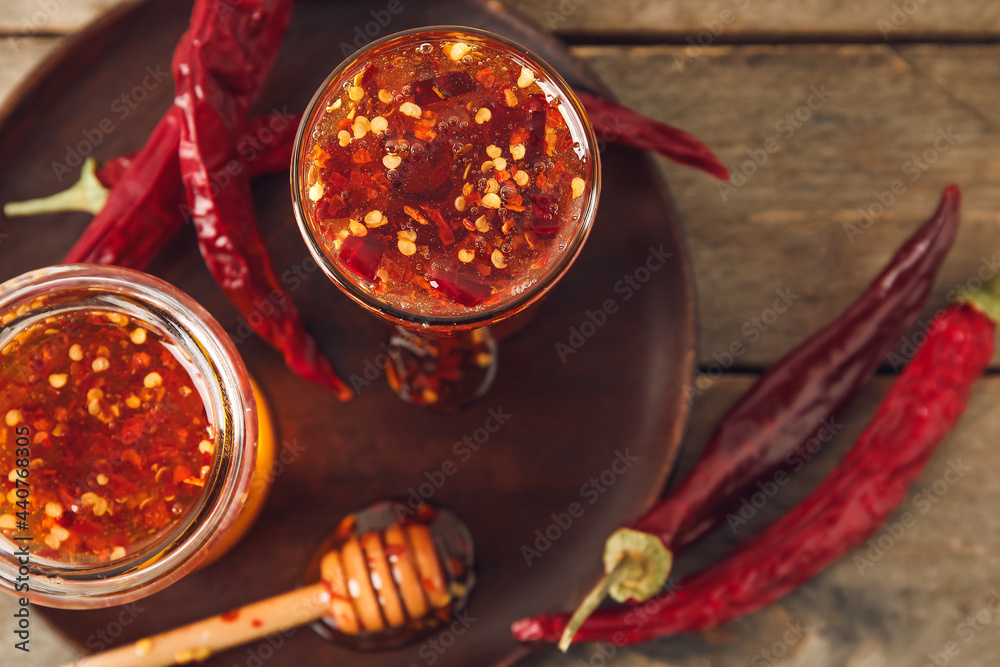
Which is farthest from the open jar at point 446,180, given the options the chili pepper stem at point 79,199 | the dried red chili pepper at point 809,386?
the dried red chili pepper at point 809,386

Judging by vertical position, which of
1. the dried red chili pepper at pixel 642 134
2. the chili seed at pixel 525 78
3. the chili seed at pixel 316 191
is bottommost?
the dried red chili pepper at pixel 642 134

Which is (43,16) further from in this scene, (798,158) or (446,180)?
(798,158)

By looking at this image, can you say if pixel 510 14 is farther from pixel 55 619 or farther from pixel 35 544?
pixel 55 619

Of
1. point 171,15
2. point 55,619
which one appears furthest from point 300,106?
point 55,619

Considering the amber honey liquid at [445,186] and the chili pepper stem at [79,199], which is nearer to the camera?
the amber honey liquid at [445,186]

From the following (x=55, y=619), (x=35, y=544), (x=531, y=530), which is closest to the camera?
(x=35, y=544)

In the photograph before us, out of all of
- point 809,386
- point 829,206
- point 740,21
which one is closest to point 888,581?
point 809,386

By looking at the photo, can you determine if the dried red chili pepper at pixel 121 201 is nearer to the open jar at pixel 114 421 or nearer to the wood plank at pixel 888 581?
the open jar at pixel 114 421
